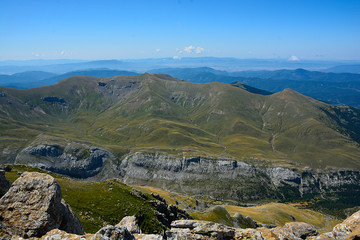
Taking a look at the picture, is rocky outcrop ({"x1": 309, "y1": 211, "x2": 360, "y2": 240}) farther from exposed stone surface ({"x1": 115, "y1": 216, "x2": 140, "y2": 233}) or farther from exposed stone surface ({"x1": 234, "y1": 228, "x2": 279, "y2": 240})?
exposed stone surface ({"x1": 115, "y1": 216, "x2": 140, "y2": 233})

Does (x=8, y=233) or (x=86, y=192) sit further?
(x=86, y=192)

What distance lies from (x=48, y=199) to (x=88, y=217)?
122ft

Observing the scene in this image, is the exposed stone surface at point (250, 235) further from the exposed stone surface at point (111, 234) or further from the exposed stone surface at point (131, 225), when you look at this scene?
the exposed stone surface at point (111, 234)

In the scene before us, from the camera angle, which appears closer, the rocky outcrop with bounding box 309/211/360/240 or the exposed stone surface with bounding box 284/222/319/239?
the rocky outcrop with bounding box 309/211/360/240

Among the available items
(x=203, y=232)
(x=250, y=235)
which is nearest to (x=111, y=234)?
(x=203, y=232)

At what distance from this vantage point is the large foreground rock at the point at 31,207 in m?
18.8

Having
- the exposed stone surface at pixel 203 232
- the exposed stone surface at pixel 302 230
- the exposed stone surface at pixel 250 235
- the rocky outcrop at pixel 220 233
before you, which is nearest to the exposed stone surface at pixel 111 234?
A: the exposed stone surface at pixel 203 232

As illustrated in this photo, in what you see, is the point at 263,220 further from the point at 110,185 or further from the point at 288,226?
the point at 288,226

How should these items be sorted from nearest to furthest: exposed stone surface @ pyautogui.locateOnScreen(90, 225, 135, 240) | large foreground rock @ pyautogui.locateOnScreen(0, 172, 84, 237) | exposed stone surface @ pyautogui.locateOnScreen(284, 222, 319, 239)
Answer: exposed stone surface @ pyautogui.locateOnScreen(90, 225, 135, 240) → large foreground rock @ pyautogui.locateOnScreen(0, 172, 84, 237) → exposed stone surface @ pyautogui.locateOnScreen(284, 222, 319, 239)

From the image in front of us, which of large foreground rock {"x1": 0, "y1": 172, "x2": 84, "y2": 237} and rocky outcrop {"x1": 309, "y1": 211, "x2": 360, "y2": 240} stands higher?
large foreground rock {"x1": 0, "y1": 172, "x2": 84, "y2": 237}

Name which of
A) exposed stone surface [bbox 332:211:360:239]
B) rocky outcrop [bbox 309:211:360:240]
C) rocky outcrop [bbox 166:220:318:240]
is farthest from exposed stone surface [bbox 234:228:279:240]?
exposed stone surface [bbox 332:211:360:239]

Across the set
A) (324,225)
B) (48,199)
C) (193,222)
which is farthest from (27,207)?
(324,225)

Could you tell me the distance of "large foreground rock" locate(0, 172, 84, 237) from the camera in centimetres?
1880

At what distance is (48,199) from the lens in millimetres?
21688
